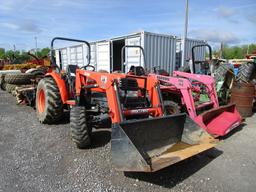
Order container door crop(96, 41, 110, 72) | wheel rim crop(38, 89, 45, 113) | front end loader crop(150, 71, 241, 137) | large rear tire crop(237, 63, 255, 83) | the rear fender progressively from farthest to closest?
container door crop(96, 41, 110, 72) → large rear tire crop(237, 63, 255, 83) → wheel rim crop(38, 89, 45, 113) → the rear fender → front end loader crop(150, 71, 241, 137)

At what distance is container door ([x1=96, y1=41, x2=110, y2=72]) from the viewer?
40.5ft

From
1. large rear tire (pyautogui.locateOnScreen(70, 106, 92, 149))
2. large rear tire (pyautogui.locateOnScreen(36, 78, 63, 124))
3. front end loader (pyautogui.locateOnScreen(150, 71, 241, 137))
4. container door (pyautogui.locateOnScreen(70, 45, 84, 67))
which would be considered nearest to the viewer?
large rear tire (pyautogui.locateOnScreen(70, 106, 92, 149))

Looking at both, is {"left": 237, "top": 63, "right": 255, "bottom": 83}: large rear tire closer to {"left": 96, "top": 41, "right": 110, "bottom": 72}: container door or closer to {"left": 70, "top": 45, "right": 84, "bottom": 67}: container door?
{"left": 96, "top": 41, "right": 110, "bottom": 72}: container door

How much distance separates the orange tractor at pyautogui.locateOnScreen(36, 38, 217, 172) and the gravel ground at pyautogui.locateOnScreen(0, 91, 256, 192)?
26 centimetres

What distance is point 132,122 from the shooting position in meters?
3.11

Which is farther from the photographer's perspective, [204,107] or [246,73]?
[246,73]

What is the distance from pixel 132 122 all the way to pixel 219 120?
2243 mm

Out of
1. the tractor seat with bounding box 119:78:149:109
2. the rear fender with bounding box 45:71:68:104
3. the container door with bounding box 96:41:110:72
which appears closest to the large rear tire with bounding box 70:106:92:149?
the tractor seat with bounding box 119:78:149:109

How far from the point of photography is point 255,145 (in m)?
4.10

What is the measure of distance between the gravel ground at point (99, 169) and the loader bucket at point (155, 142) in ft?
0.86

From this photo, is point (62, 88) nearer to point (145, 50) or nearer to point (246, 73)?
point (246, 73)

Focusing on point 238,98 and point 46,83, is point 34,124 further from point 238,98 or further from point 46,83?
point 238,98

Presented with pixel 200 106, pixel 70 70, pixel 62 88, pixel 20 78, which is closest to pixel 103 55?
→ pixel 20 78

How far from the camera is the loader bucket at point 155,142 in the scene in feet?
8.96
